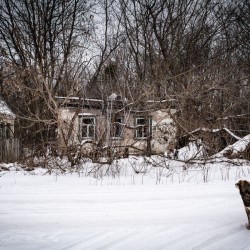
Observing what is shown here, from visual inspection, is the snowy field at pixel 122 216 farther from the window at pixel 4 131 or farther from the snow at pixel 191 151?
the window at pixel 4 131

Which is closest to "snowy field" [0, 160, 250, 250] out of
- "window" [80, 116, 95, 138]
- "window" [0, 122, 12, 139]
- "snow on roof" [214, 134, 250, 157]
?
"snow on roof" [214, 134, 250, 157]

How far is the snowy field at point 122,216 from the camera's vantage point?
3580mm

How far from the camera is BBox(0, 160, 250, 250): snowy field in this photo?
3.58 m

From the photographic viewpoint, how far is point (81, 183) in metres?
7.91

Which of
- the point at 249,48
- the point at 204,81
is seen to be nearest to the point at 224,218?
the point at 204,81

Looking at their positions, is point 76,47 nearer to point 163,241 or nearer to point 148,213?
point 148,213

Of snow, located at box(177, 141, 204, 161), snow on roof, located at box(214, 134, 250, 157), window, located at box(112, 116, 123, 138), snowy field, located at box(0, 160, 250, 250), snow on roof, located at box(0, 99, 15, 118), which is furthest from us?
snow on roof, located at box(0, 99, 15, 118)

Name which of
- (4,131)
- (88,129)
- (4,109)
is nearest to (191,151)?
(88,129)

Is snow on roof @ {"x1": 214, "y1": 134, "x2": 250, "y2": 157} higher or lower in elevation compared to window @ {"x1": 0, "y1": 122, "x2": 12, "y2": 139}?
lower

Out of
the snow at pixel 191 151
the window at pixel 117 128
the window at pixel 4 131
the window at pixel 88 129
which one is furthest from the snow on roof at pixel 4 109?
the snow at pixel 191 151

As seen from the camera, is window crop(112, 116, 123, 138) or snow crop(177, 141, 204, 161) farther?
snow crop(177, 141, 204, 161)

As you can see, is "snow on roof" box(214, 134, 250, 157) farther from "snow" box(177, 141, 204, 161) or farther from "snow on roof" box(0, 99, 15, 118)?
"snow on roof" box(0, 99, 15, 118)

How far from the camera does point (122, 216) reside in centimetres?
468

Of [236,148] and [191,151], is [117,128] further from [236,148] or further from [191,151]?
[236,148]
